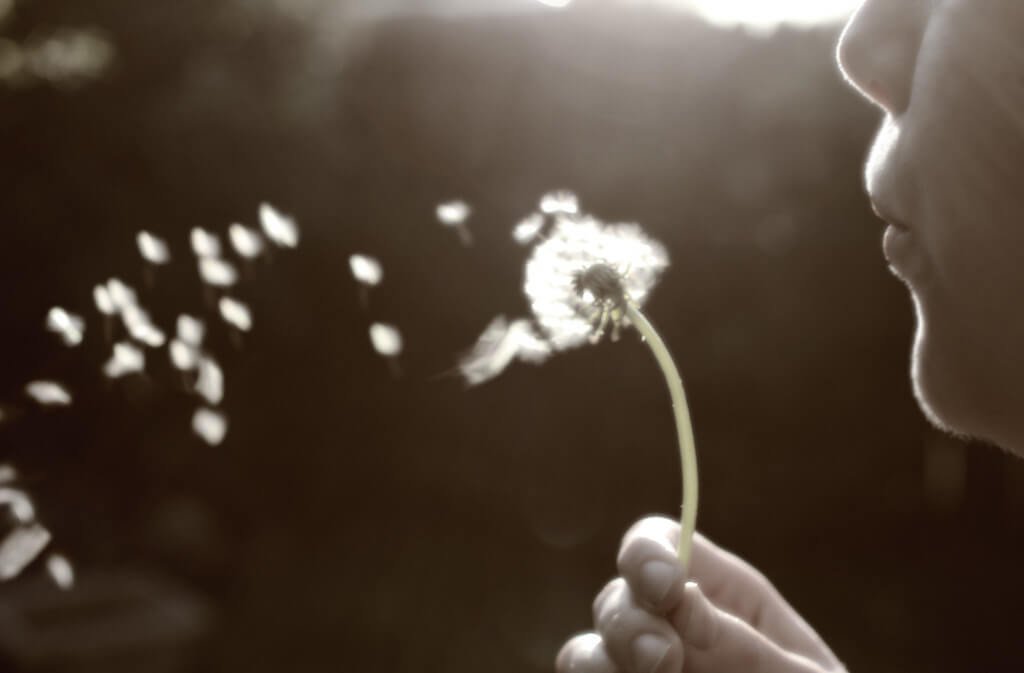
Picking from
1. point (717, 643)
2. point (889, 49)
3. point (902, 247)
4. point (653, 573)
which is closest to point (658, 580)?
point (653, 573)

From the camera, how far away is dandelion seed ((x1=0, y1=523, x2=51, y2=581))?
1.12 meters

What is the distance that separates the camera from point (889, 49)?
98 centimetres

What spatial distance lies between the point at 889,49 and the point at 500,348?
1.65 feet

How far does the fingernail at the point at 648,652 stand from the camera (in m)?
0.89

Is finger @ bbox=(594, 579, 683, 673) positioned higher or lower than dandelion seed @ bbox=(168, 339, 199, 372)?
lower

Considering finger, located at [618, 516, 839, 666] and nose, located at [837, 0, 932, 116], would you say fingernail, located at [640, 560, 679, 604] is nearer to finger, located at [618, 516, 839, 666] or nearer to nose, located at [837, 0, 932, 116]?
finger, located at [618, 516, 839, 666]

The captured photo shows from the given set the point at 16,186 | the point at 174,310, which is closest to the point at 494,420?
the point at 174,310

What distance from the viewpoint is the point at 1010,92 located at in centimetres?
88

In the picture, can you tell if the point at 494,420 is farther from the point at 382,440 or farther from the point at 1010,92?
the point at 1010,92

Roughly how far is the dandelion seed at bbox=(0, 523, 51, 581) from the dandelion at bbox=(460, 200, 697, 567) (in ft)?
1.85

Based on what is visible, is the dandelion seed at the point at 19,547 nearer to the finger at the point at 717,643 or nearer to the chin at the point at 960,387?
the finger at the point at 717,643

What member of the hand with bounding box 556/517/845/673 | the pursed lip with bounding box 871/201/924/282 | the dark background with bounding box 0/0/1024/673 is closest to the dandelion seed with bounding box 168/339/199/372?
the hand with bounding box 556/517/845/673

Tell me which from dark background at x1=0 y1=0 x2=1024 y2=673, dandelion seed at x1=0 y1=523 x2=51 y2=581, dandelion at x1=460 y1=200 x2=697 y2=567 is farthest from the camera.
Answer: dark background at x1=0 y1=0 x2=1024 y2=673

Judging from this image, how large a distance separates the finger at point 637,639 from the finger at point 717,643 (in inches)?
1.0
